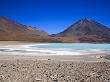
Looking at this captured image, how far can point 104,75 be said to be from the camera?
10.4 meters

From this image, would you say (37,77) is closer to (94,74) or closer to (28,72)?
(28,72)

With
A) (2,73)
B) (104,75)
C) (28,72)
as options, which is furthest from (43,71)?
(104,75)

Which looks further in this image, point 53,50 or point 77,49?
point 77,49

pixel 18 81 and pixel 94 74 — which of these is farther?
pixel 94 74

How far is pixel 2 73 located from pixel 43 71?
1872 millimetres

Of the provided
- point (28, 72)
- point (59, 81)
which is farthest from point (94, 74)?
point (28, 72)

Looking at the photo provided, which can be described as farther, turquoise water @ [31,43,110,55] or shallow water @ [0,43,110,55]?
turquoise water @ [31,43,110,55]

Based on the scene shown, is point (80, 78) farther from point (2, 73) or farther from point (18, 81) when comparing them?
point (2, 73)

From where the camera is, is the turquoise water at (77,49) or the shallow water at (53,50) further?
the turquoise water at (77,49)

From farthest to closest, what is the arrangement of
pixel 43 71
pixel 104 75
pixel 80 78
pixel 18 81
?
pixel 43 71 < pixel 104 75 < pixel 80 78 < pixel 18 81

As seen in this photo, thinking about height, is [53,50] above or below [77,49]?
below

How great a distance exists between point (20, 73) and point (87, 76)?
2891 mm

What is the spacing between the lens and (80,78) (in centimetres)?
977

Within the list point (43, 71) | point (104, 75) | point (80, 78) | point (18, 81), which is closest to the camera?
point (18, 81)
